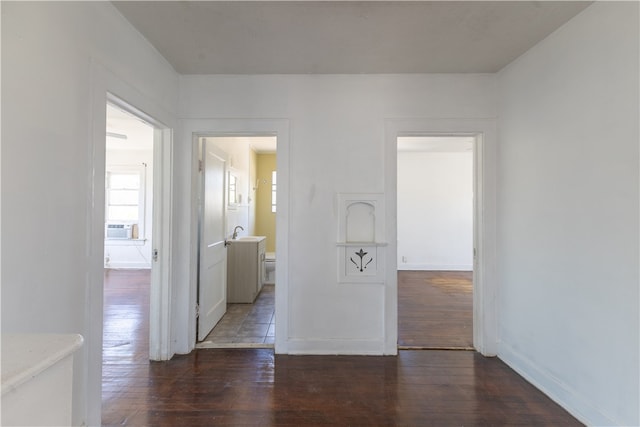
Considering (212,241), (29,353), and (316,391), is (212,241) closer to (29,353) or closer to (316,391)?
(316,391)

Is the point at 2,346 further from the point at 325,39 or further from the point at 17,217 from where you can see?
the point at 325,39

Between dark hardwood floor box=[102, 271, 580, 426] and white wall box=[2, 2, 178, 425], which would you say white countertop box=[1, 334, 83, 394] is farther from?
dark hardwood floor box=[102, 271, 580, 426]

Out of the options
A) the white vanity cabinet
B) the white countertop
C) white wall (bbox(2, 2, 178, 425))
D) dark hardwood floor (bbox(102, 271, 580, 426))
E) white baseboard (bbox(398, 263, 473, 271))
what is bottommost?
dark hardwood floor (bbox(102, 271, 580, 426))

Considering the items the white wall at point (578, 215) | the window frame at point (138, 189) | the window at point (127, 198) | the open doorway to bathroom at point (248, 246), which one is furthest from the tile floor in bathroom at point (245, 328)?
the window at point (127, 198)

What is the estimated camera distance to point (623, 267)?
5.27 feet

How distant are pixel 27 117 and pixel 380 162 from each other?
7.41ft

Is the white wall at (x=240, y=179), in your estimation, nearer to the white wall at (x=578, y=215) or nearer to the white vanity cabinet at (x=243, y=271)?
the white vanity cabinet at (x=243, y=271)

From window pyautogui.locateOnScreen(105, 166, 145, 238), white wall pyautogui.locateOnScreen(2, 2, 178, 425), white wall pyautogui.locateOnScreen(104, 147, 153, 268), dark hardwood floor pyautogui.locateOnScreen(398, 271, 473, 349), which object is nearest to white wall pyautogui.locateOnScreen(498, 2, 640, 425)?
dark hardwood floor pyautogui.locateOnScreen(398, 271, 473, 349)

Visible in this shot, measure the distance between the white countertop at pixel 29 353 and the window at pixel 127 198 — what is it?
20.8 feet

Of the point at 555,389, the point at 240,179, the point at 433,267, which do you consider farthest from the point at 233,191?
the point at 433,267

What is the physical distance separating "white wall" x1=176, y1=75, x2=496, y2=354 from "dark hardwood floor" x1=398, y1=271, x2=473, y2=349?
2.11 feet

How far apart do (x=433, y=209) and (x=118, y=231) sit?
21.8 feet

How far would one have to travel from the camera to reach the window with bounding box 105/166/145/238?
628 cm

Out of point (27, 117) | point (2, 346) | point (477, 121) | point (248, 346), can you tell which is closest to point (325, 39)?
point (477, 121)
